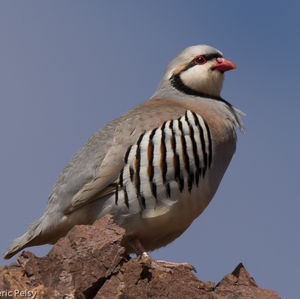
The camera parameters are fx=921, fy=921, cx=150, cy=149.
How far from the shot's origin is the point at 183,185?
10.5 meters

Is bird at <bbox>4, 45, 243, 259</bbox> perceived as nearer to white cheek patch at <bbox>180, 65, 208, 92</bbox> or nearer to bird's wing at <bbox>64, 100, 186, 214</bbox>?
bird's wing at <bbox>64, 100, 186, 214</bbox>

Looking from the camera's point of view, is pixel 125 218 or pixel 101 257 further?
pixel 125 218

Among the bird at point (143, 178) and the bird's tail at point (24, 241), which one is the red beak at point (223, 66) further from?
the bird's tail at point (24, 241)

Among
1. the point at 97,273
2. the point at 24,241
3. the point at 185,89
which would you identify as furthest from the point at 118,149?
the point at 97,273

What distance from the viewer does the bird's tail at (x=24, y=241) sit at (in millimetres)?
10406

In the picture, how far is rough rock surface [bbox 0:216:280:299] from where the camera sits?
24.8 feet

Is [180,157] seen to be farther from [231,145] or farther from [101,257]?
[101,257]

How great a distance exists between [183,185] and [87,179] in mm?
1095

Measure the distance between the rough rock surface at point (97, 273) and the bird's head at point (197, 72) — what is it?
4.18 metres

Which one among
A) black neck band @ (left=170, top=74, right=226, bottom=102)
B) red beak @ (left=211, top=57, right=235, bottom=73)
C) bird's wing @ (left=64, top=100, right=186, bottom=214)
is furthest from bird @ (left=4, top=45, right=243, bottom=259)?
red beak @ (left=211, top=57, right=235, bottom=73)

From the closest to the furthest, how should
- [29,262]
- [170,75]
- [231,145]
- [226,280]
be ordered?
1. [29,262]
2. [226,280]
3. [231,145]
4. [170,75]

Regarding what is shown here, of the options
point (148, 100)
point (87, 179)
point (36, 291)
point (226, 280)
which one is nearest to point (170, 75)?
point (148, 100)

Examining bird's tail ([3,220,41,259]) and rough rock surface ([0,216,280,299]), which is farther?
bird's tail ([3,220,41,259])

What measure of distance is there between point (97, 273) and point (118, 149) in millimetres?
2938
